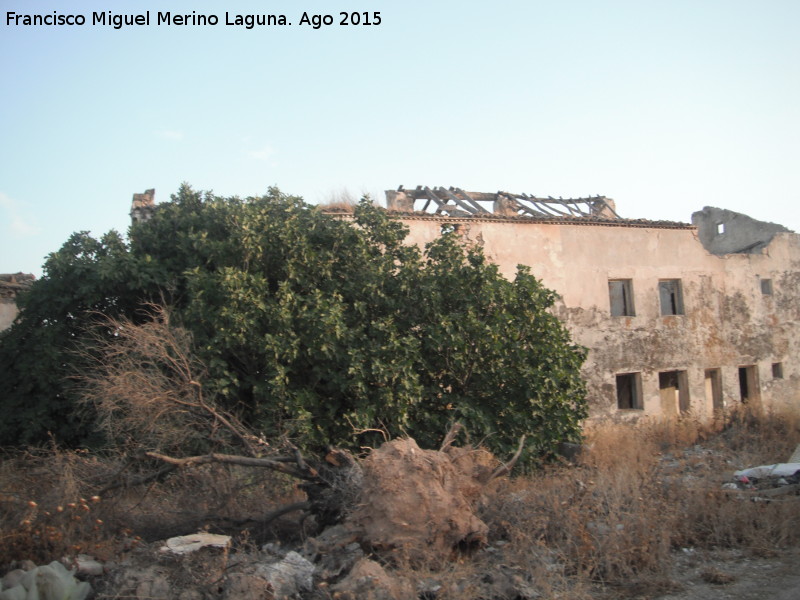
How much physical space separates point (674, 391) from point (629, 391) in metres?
1.82

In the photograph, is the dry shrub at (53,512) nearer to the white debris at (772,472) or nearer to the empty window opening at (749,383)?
the white debris at (772,472)

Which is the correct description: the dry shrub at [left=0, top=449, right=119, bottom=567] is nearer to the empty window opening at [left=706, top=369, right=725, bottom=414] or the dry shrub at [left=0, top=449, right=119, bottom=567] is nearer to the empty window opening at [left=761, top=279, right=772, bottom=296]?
the empty window opening at [left=706, top=369, right=725, bottom=414]

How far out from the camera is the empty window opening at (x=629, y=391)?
55.3 feet

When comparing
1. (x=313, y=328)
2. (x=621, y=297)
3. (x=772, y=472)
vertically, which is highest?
(x=621, y=297)

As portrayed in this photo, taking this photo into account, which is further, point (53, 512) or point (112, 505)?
point (112, 505)

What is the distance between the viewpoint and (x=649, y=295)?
17.4m

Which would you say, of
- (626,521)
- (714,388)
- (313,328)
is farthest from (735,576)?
(714,388)

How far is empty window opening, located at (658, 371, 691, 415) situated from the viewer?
17625 millimetres

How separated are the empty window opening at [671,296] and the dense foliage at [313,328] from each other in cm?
731

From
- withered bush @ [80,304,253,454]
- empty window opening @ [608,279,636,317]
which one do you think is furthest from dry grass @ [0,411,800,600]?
empty window opening @ [608,279,636,317]

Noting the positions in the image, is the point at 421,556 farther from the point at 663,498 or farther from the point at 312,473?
the point at 663,498

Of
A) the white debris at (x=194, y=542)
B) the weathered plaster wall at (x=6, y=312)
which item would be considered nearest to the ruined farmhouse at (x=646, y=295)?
the weathered plaster wall at (x=6, y=312)

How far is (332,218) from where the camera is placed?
38.3 ft

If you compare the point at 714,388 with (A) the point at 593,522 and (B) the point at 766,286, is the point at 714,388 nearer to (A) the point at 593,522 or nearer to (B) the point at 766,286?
(B) the point at 766,286
